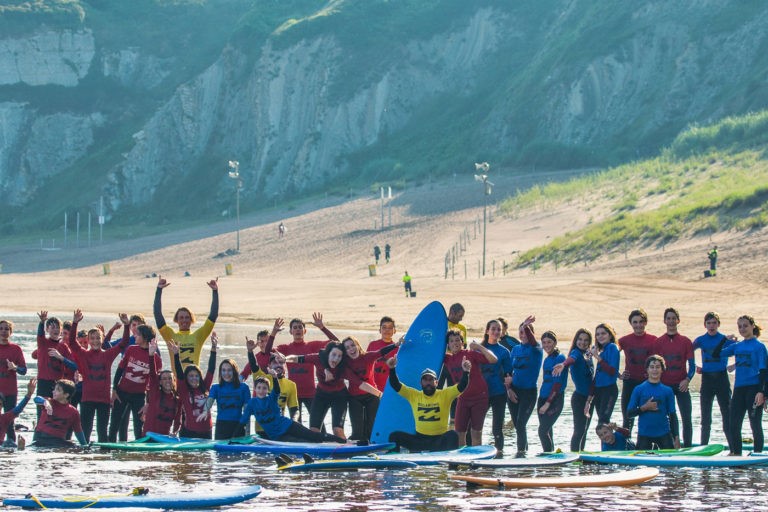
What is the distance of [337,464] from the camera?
41.5 ft

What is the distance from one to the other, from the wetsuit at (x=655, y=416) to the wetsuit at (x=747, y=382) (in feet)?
2.10

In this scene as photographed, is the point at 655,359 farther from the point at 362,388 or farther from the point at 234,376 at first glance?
the point at 234,376

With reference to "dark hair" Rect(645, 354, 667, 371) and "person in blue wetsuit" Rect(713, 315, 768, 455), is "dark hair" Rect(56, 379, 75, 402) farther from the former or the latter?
"person in blue wetsuit" Rect(713, 315, 768, 455)

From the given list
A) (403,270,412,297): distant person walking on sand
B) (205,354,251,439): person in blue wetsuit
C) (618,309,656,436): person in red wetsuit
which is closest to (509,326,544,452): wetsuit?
(618,309,656,436): person in red wetsuit

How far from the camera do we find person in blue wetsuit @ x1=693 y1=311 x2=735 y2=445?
13.3 meters

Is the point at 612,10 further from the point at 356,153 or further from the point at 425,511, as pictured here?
the point at 425,511

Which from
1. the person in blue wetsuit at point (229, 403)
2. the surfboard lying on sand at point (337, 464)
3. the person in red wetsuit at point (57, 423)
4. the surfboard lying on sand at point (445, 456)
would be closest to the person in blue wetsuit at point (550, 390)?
the surfboard lying on sand at point (445, 456)

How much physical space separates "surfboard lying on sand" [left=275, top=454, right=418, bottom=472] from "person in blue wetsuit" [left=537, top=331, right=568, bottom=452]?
5.77ft

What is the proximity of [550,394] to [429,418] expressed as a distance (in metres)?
1.42

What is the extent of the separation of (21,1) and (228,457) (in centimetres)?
9572

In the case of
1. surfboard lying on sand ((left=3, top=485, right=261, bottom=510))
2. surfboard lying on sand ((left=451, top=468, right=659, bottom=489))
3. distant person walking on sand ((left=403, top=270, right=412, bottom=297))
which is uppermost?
distant person walking on sand ((left=403, top=270, right=412, bottom=297))

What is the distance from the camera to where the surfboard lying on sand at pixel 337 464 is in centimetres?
1262

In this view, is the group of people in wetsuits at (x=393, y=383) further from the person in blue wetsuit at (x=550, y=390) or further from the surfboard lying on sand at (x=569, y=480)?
the surfboard lying on sand at (x=569, y=480)

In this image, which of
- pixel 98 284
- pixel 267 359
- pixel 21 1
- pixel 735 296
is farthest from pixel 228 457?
pixel 21 1
